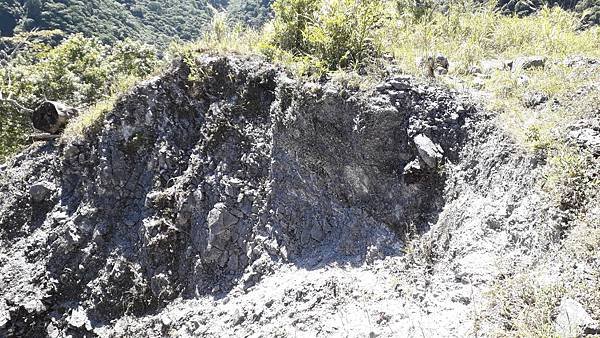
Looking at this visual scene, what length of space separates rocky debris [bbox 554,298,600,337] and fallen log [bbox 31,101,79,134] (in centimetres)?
845

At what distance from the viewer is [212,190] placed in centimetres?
618

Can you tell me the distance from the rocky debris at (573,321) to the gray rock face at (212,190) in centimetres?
173

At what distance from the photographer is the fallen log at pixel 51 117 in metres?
7.96

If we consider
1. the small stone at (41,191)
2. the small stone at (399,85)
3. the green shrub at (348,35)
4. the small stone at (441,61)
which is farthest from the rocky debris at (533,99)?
the small stone at (41,191)

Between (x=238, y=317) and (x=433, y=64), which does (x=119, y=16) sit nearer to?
(x=433, y=64)

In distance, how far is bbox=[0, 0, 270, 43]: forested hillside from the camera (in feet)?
177

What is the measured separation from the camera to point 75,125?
7641mm

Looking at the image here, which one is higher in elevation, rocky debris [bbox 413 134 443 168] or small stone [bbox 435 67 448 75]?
small stone [bbox 435 67 448 75]

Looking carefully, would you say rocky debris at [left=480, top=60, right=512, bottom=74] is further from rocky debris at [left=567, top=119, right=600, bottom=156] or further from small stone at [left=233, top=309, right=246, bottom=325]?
small stone at [left=233, top=309, right=246, bottom=325]

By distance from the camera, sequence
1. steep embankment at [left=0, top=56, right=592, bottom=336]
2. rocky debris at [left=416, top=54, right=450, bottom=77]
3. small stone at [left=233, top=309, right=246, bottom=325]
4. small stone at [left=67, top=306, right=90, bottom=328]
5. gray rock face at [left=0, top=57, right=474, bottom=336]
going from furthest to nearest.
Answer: small stone at [left=67, top=306, right=90, bottom=328], rocky debris at [left=416, top=54, right=450, bottom=77], gray rock face at [left=0, top=57, right=474, bottom=336], small stone at [left=233, top=309, right=246, bottom=325], steep embankment at [left=0, top=56, right=592, bottom=336]

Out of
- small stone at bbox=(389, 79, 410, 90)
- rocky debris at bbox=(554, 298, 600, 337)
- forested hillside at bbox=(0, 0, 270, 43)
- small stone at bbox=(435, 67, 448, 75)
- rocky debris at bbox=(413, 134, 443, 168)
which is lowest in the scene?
rocky debris at bbox=(554, 298, 600, 337)

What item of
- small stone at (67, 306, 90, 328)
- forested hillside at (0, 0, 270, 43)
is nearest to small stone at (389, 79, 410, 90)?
small stone at (67, 306, 90, 328)

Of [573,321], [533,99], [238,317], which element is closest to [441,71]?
[533,99]

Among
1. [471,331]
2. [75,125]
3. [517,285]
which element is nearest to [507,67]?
[517,285]
